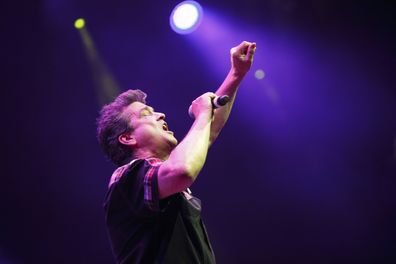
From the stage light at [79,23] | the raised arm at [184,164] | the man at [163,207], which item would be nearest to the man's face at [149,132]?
the man at [163,207]

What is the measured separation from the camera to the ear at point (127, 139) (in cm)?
183

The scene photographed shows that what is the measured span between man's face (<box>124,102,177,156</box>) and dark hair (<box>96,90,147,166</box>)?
4 centimetres

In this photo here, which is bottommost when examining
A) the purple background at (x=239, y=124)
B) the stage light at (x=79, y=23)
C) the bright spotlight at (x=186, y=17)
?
the purple background at (x=239, y=124)

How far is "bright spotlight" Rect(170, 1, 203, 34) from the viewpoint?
461 centimetres

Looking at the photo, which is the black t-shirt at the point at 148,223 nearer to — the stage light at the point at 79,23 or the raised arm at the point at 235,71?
the raised arm at the point at 235,71

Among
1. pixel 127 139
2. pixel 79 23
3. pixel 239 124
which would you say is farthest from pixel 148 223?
pixel 239 124

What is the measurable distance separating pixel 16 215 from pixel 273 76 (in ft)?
11.5

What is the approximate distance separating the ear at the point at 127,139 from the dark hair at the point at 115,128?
0.01m

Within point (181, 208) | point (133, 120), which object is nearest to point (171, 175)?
point (181, 208)

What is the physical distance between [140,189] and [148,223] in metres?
0.13

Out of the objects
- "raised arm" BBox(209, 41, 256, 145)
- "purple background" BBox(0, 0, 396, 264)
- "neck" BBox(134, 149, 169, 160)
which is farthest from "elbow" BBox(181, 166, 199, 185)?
"purple background" BBox(0, 0, 396, 264)

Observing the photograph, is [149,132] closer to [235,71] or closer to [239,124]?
[235,71]

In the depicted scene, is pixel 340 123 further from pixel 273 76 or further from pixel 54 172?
pixel 54 172

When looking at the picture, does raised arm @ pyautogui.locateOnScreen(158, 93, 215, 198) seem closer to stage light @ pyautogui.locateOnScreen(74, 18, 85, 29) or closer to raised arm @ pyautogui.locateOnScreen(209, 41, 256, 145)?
raised arm @ pyautogui.locateOnScreen(209, 41, 256, 145)
